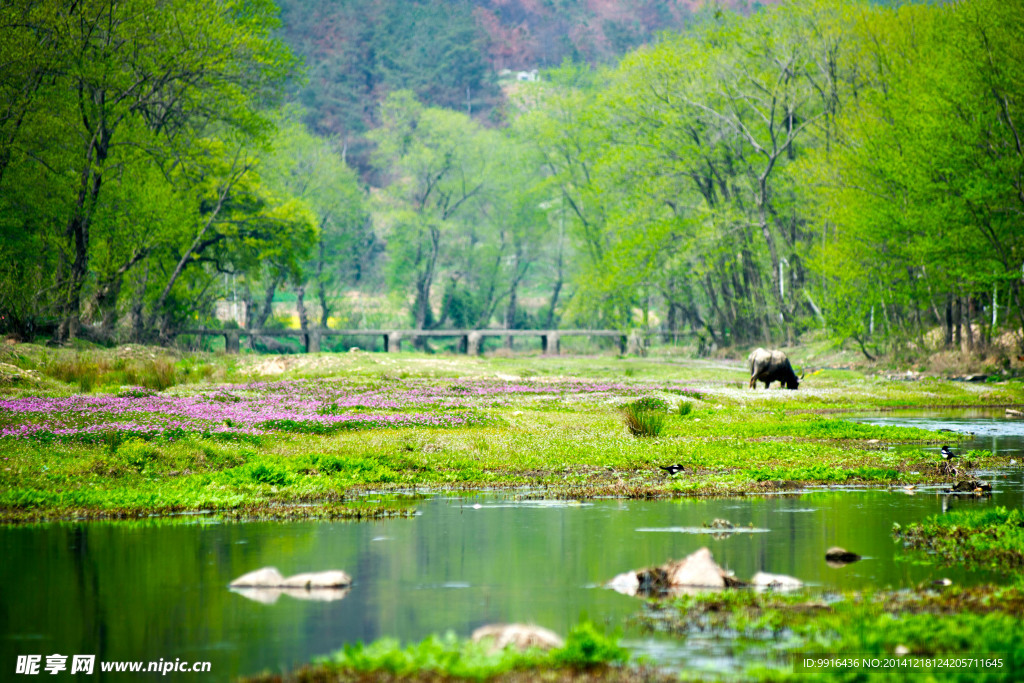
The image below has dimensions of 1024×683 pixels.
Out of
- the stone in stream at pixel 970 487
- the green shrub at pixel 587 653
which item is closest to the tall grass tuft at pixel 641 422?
the stone in stream at pixel 970 487

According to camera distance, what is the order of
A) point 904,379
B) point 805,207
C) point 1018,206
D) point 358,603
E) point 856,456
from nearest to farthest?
point 358,603 → point 856,456 → point 1018,206 → point 904,379 → point 805,207

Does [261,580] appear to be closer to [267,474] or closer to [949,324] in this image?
[267,474]

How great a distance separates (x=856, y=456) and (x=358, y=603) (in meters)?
13.5

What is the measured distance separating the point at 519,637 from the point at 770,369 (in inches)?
1273

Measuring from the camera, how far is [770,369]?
3891 cm

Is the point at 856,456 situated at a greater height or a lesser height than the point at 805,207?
lesser

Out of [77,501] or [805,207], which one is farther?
[805,207]

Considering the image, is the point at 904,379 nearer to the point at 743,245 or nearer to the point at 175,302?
the point at 743,245

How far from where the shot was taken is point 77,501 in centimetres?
1558

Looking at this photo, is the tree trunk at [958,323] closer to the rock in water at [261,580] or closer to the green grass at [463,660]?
the rock in water at [261,580]

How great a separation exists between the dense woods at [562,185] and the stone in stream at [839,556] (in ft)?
99.2

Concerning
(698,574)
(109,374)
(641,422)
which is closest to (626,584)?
(698,574)

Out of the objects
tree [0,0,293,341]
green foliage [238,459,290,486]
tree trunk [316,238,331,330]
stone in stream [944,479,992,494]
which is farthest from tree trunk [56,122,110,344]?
stone in stream [944,479,992,494]

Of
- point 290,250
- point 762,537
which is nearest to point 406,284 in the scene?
point 290,250
